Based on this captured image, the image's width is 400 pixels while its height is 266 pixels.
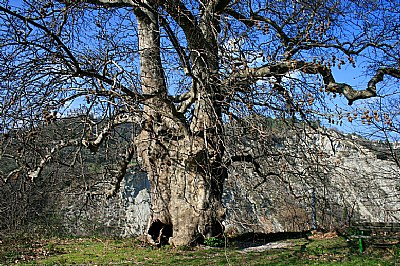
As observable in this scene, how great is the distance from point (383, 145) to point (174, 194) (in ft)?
19.3


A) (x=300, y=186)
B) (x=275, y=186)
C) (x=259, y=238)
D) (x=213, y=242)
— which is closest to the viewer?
(x=213, y=242)

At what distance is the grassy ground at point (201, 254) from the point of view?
23.2 feet

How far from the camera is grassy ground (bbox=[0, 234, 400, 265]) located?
708 cm

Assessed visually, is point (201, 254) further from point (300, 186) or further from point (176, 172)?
point (300, 186)

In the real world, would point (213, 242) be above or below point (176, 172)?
below

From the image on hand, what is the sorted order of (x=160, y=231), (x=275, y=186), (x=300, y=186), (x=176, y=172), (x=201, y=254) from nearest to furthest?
(x=201, y=254), (x=176, y=172), (x=160, y=231), (x=300, y=186), (x=275, y=186)

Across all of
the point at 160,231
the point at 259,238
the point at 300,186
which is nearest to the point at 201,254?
the point at 160,231

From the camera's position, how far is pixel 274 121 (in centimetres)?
625

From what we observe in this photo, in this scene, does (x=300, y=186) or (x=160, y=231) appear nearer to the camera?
(x=160, y=231)

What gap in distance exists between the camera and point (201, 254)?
7797 mm

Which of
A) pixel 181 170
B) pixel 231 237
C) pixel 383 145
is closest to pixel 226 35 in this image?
pixel 181 170

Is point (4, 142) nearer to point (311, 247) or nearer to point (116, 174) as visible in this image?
point (116, 174)

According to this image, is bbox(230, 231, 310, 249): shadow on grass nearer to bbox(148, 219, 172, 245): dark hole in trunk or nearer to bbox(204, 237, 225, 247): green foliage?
bbox(204, 237, 225, 247): green foliage

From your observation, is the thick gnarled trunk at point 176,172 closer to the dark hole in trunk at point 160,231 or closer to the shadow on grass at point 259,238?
the dark hole in trunk at point 160,231
